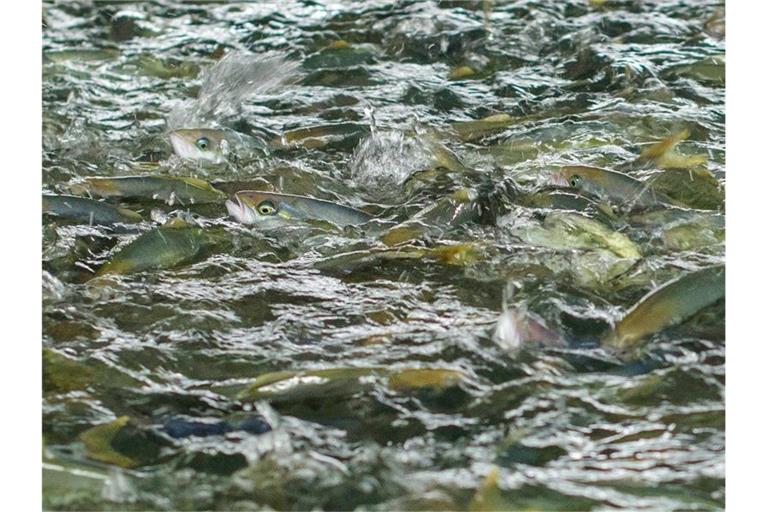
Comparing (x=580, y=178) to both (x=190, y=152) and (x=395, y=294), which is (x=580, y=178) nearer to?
(x=395, y=294)

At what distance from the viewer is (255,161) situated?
4.91 metres

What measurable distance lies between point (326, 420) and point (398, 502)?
41 cm

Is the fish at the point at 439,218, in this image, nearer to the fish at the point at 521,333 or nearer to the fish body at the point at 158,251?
the fish body at the point at 158,251

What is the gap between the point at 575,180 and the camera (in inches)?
171

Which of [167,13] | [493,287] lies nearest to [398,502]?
[493,287]

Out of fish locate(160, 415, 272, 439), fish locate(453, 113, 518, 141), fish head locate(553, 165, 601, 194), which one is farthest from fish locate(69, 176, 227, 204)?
fish locate(160, 415, 272, 439)

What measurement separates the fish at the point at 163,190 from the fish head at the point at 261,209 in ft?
0.89

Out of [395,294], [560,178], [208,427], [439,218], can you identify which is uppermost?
[560,178]

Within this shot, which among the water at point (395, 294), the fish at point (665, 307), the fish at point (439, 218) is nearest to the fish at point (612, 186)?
the water at point (395, 294)

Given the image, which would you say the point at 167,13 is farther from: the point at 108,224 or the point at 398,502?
the point at 398,502

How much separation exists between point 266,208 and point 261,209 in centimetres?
2

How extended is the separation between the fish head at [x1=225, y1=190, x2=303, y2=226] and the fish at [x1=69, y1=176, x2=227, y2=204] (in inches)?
10.7

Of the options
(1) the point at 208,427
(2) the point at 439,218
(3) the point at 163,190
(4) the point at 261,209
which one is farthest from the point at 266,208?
(1) the point at 208,427

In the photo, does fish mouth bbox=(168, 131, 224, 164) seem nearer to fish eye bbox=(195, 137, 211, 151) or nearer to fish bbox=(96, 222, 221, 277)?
fish eye bbox=(195, 137, 211, 151)
